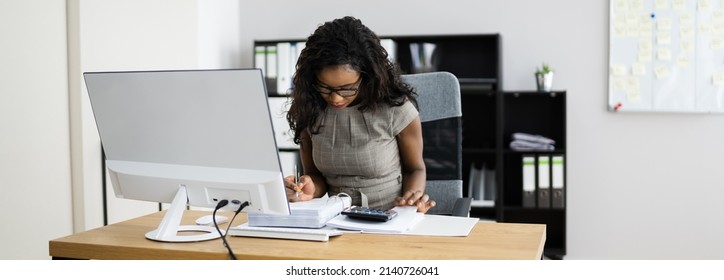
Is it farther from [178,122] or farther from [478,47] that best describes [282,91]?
[178,122]

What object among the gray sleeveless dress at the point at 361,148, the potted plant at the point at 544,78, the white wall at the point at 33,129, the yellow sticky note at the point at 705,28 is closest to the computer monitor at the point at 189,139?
the gray sleeveless dress at the point at 361,148

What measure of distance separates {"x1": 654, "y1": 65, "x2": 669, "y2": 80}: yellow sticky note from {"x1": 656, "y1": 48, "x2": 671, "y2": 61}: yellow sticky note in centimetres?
4

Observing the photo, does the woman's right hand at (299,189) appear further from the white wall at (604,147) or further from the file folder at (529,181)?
the white wall at (604,147)

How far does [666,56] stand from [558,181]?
0.90m

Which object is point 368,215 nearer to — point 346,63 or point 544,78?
point 346,63

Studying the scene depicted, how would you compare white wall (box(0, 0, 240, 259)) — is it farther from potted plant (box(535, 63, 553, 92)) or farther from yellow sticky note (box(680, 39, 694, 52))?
yellow sticky note (box(680, 39, 694, 52))

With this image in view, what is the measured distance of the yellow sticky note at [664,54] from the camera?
3.83 meters

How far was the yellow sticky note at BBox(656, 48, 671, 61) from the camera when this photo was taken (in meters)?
3.83

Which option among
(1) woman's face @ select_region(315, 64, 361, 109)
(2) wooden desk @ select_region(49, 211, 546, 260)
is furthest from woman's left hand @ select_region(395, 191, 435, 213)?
(1) woman's face @ select_region(315, 64, 361, 109)

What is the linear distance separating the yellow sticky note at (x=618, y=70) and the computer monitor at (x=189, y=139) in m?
2.88

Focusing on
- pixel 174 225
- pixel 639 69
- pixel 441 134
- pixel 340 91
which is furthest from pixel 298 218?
pixel 639 69

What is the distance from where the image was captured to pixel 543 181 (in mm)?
3768
